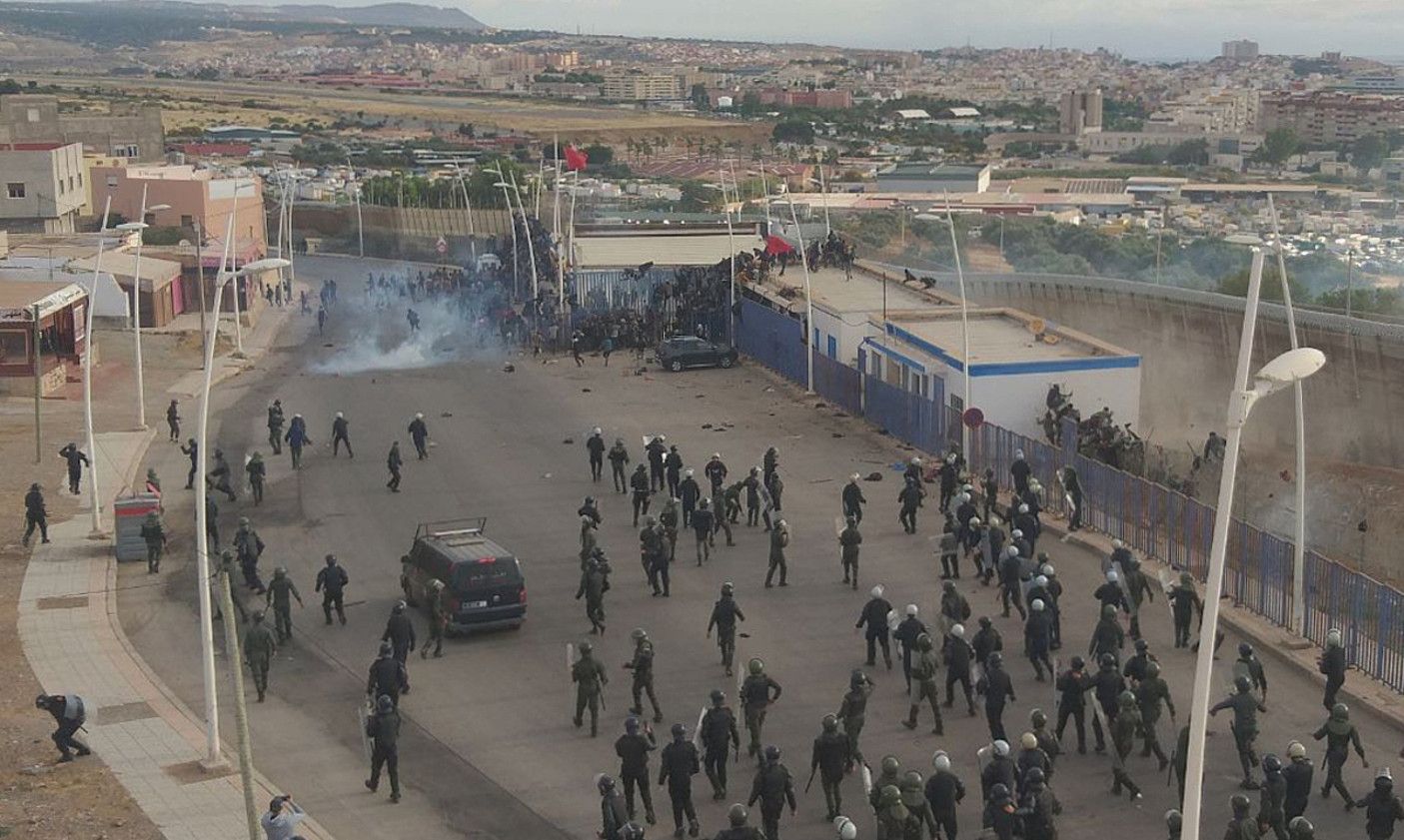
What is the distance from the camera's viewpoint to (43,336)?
143 ft

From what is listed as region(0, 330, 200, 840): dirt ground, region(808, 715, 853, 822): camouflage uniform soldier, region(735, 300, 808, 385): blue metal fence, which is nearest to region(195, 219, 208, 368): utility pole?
region(0, 330, 200, 840): dirt ground

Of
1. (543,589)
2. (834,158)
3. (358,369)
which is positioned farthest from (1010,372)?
(834,158)

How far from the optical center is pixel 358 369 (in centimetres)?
4703

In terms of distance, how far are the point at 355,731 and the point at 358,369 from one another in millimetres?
28691

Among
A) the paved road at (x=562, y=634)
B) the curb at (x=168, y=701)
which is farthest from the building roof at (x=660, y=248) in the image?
the curb at (x=168, y=701)

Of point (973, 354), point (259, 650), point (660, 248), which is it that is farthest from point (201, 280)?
point (660, 248)

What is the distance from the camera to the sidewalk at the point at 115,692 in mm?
17016

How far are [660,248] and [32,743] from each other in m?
44.0

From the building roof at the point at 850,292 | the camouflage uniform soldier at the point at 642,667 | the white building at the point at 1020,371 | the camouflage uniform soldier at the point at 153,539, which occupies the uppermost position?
the building roof at the point at 850,292

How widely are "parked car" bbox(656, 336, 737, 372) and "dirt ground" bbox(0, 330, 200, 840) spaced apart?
14.0 metres

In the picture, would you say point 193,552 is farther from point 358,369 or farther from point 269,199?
point 269,199

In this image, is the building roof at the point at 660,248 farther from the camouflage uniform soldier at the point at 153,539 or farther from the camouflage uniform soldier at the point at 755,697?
the camouflage uniform soldier at the point at 755,697

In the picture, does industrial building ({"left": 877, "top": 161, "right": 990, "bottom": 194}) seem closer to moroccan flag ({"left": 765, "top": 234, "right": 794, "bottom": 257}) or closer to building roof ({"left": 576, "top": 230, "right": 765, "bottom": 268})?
building roof ({"left": 576, "top": 230, "right": 765, "bottom": 268})

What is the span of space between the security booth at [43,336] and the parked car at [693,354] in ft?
47.0
